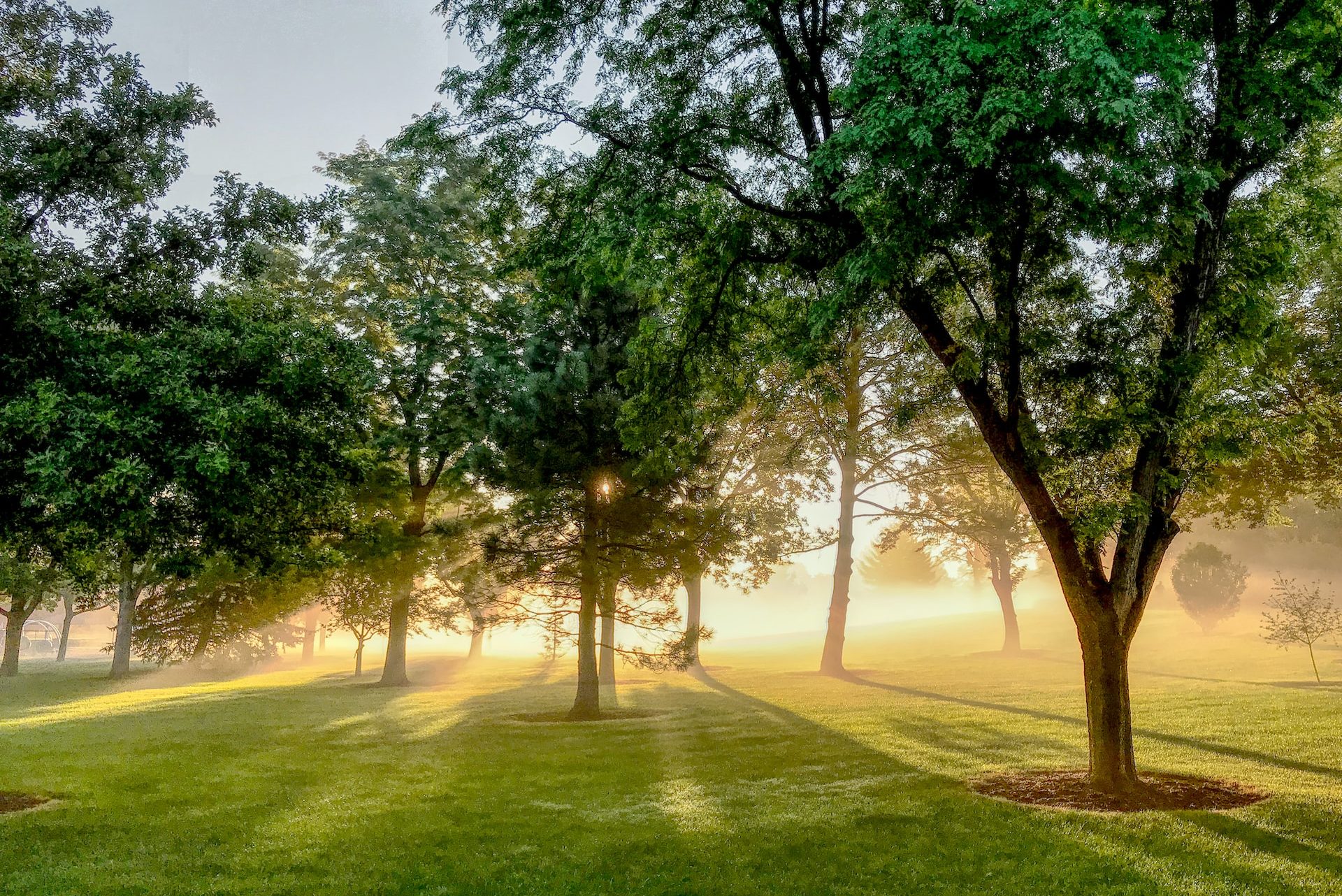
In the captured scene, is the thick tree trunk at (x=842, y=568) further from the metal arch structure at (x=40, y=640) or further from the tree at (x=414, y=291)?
the metal arch structure at (x=40, y=640)

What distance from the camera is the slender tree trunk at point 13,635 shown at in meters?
38.7

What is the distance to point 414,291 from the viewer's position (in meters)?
28.8

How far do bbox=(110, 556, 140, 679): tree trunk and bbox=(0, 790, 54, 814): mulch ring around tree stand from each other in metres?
25.4

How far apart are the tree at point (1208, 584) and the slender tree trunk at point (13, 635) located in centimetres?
6626

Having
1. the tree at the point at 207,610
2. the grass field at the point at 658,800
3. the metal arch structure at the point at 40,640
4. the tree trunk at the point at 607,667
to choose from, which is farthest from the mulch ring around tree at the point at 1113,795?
the metal arch structure at the point at 40,640

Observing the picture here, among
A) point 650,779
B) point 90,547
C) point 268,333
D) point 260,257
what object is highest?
point 260,257

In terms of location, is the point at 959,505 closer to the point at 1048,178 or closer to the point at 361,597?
the point at 361,597

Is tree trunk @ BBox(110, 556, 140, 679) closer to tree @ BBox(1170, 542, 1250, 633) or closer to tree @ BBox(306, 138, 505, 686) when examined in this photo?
tree @ BBox(306, 138, 505, 686)

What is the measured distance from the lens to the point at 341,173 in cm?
2894

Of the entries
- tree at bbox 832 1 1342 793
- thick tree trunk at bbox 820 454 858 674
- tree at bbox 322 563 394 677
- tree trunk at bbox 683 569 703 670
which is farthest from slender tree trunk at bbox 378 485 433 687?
tree at bbox 832 1 1342 793

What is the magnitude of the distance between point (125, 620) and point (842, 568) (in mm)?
34267

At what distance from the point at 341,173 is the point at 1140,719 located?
3039cm

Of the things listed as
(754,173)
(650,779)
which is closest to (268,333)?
(754,173)

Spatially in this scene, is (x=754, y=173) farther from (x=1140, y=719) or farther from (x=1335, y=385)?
(x=1140, y=719)
